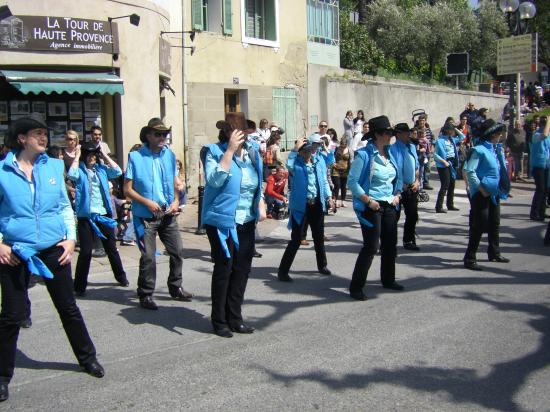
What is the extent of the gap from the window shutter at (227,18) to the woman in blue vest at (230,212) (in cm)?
1109

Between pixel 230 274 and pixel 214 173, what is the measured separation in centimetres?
97

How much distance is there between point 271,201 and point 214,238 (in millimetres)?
7188

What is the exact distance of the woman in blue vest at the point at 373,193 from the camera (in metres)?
6.89

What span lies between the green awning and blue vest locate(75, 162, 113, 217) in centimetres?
399

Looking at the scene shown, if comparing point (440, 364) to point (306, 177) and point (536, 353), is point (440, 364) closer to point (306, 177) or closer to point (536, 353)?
point (536, 353)

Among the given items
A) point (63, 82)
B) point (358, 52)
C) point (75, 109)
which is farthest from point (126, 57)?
point (358, 52)

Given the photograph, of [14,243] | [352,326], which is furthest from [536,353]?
[14,243]

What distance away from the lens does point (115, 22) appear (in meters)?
12.2

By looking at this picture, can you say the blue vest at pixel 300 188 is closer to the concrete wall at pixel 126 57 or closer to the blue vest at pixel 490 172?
the blue vest at pixel 490 172

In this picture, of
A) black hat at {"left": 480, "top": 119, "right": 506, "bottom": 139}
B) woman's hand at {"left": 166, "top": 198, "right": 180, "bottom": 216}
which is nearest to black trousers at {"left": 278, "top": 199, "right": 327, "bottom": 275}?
woman's hand at {"left": 166, "top": 198, "right": 180, "bottom": 216}

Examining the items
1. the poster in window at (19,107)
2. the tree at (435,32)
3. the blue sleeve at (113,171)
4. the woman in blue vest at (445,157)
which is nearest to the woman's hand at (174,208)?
the blue sleeve at (113,171)

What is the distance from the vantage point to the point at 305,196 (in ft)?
26.3

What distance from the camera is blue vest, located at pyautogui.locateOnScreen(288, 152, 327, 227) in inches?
316

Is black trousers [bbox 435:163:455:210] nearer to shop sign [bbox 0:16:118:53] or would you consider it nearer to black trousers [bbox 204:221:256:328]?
shop sign [bbox 0:16:118:53]
